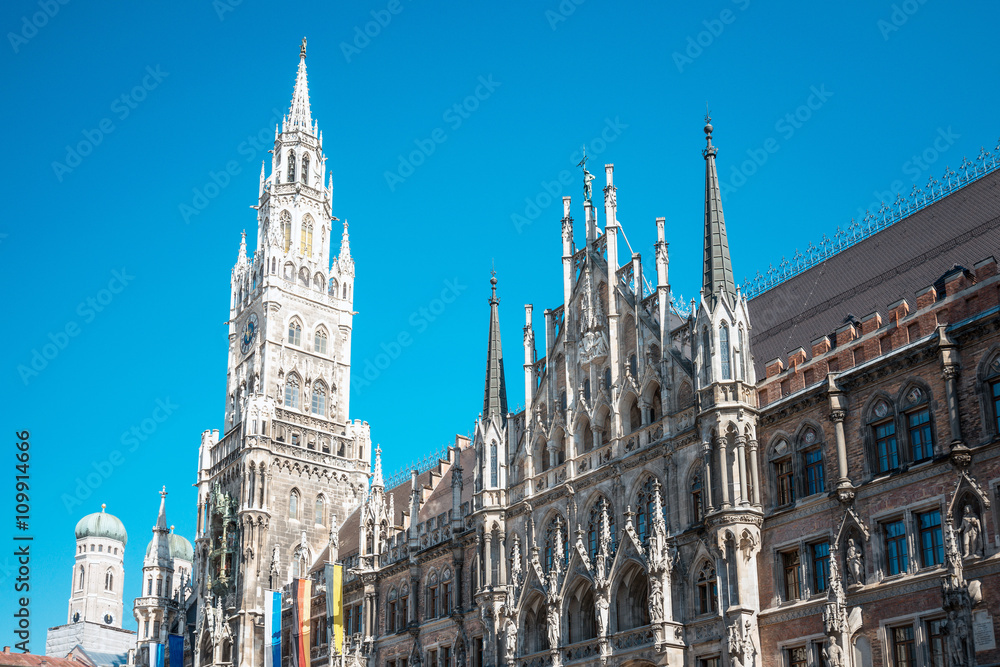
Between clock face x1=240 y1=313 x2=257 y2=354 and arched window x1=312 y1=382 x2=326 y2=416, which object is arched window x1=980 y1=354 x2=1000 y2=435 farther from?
clock face x1=240 y1=313 x2=257 y2=354

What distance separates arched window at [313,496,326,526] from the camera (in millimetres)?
69000

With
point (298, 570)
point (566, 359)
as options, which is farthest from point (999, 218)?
point (298, 570)

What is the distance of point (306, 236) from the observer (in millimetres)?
78250

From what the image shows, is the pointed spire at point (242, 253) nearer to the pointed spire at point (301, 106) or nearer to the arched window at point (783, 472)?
the pointed spire at point (301, 106)

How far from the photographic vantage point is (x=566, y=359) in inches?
1799

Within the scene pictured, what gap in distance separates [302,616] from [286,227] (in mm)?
28340

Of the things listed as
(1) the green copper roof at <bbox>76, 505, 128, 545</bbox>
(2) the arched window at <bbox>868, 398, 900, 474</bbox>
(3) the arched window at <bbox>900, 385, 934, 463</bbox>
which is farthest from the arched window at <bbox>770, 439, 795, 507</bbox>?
(1) the green copper roof at <bbox>76, 505, 128, 545</bbox>

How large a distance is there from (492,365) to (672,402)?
40.4 feet

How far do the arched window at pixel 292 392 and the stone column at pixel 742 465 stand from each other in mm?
40247

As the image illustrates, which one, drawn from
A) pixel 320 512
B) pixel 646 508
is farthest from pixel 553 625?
pixel 320 512

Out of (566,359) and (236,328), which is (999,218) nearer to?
(566,359)

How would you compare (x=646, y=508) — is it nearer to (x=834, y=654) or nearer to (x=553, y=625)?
(x=553, y=625)

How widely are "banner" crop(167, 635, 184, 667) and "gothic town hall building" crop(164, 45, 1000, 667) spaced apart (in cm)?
1101

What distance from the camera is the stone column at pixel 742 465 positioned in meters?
36.1
